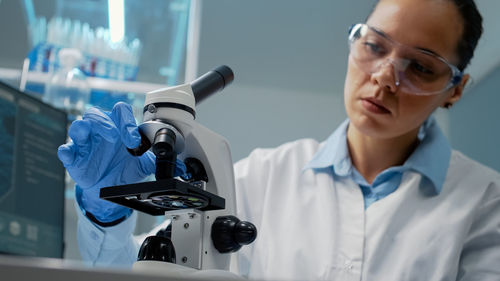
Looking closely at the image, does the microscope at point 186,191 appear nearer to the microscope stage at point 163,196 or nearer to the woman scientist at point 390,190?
the microscope stage at point 163,196

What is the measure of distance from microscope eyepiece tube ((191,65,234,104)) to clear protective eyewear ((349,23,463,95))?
0.53 meters

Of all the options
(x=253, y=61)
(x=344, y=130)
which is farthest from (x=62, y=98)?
(x=253, y=61)

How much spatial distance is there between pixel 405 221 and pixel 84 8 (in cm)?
159

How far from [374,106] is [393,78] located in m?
0.09

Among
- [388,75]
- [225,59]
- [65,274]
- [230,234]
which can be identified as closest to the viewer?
[65,274]

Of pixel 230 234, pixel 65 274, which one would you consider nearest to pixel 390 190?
pixel 230 234

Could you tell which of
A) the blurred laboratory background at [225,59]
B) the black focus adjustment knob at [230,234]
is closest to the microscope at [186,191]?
the black focus adjustment knob at [230,234]

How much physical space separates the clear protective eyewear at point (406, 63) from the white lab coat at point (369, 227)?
11.3 inches

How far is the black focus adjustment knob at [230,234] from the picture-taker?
2.80 feet

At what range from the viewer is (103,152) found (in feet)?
3.01

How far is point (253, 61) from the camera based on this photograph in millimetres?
3709

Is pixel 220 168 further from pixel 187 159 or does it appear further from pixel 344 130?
pixel 344 130

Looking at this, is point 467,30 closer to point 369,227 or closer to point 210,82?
point 369,227

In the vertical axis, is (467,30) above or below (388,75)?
above
